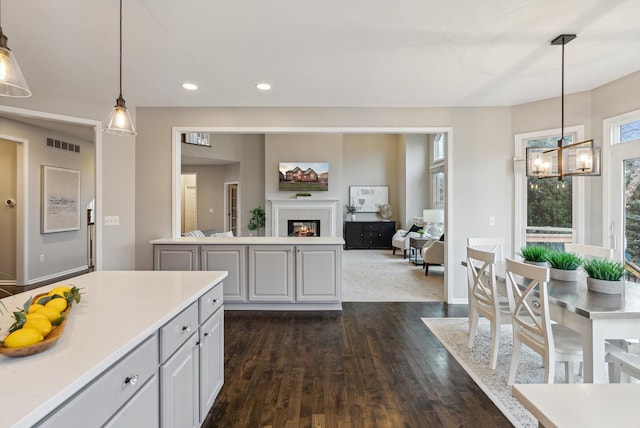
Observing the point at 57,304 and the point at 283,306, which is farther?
the point at 283,306

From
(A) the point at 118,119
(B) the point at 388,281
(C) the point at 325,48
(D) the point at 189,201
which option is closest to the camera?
(A) the point at 118,119

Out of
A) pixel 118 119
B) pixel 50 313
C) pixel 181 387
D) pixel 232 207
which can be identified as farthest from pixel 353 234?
pixel 50 313

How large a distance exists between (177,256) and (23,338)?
10.7ft

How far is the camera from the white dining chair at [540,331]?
1933 mm

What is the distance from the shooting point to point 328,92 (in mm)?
3867

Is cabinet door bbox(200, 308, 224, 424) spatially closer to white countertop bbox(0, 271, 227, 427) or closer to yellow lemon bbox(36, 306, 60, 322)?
white countertop bbox(0, 271, 227, 427)

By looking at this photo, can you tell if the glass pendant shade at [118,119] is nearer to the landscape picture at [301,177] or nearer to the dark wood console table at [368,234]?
the landscape picture at [301,177]

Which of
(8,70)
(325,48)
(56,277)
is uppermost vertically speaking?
(325,48)

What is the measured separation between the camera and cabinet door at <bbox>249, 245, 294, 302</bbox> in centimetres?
404

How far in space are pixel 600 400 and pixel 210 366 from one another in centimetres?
184

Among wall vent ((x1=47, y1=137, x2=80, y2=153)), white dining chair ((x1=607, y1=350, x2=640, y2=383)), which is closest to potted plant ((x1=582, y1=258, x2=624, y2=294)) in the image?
white dining chair ((x1=607, y1=350, x2=640, y2=383))

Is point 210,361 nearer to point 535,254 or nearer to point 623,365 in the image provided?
point 623,365

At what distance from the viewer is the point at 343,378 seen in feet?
8.14

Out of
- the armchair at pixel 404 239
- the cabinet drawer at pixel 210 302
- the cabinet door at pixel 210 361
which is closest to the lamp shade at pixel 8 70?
the cabinet drawer at pixel 210 302
